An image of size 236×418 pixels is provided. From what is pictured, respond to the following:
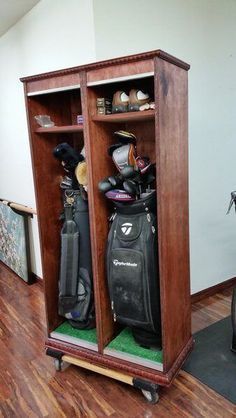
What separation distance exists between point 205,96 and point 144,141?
88cm

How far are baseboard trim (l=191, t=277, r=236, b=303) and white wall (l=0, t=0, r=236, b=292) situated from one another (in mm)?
45

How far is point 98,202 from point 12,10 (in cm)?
182

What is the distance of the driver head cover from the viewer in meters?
1.72

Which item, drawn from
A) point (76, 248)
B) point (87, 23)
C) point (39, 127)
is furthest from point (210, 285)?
point (87, 23)

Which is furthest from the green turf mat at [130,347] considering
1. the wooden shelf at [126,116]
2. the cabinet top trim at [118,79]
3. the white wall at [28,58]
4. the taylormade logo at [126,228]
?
the white wall at [28,58]

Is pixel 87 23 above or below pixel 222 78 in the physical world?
above

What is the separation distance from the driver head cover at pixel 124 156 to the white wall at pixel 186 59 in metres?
0.66

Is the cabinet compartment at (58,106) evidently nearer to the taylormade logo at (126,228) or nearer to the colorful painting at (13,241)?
the taylormade logo at (126,228)

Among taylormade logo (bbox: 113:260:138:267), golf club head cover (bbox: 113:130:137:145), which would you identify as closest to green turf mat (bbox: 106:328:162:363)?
taylormade logo (bbox: 113:260:138:267)

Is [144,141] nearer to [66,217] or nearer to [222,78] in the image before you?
[66,217]

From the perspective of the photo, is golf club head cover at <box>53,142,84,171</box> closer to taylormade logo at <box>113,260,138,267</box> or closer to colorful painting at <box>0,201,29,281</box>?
taylormade logo at <box>113,260,138,267</box>

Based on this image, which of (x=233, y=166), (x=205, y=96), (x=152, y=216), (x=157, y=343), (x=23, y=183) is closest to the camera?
Result: (x=152, y=216)

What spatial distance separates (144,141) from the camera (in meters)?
2.00

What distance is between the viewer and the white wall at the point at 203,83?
208 centimetres
